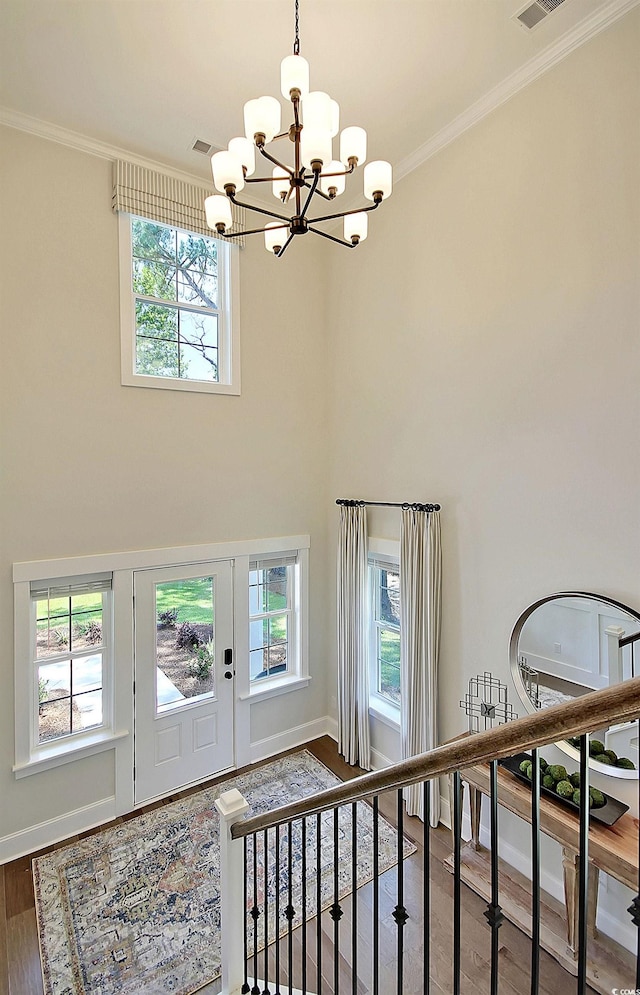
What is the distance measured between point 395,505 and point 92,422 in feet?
8.19

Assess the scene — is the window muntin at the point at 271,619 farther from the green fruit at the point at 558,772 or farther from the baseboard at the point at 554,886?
the green fruit at the point at 558,772

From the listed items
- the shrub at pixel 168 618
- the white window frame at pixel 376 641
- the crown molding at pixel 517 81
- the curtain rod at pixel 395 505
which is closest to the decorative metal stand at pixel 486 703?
the white window frame at pixel 376 641

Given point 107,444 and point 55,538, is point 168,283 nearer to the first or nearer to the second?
point 107,444

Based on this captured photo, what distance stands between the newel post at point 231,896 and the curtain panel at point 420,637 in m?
1.73

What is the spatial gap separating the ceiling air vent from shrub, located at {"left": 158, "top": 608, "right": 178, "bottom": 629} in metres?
4.60

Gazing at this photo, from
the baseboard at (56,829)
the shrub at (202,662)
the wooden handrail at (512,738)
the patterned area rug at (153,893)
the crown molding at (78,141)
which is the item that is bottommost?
the patterned area rug at (153,893)

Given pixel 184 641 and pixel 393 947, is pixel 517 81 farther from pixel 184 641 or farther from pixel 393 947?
pixel 393 947

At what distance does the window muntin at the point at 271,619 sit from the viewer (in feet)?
15.2

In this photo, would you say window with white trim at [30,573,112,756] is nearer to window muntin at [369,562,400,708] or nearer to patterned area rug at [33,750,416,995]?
patterned area rug at [33,750,416,995]

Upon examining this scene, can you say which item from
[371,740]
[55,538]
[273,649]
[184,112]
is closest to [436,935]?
[371,740]

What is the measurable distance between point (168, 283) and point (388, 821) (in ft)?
15.3

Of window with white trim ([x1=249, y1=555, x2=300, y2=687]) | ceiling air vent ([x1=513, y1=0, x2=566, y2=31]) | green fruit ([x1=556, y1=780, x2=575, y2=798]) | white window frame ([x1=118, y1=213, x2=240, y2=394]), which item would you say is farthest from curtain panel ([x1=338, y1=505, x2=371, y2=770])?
ceiling air vent ([x1=513, y1=0, x2=566, y2=31])

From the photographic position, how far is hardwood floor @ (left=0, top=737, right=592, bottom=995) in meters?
2.54

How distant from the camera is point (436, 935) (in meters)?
2.79
